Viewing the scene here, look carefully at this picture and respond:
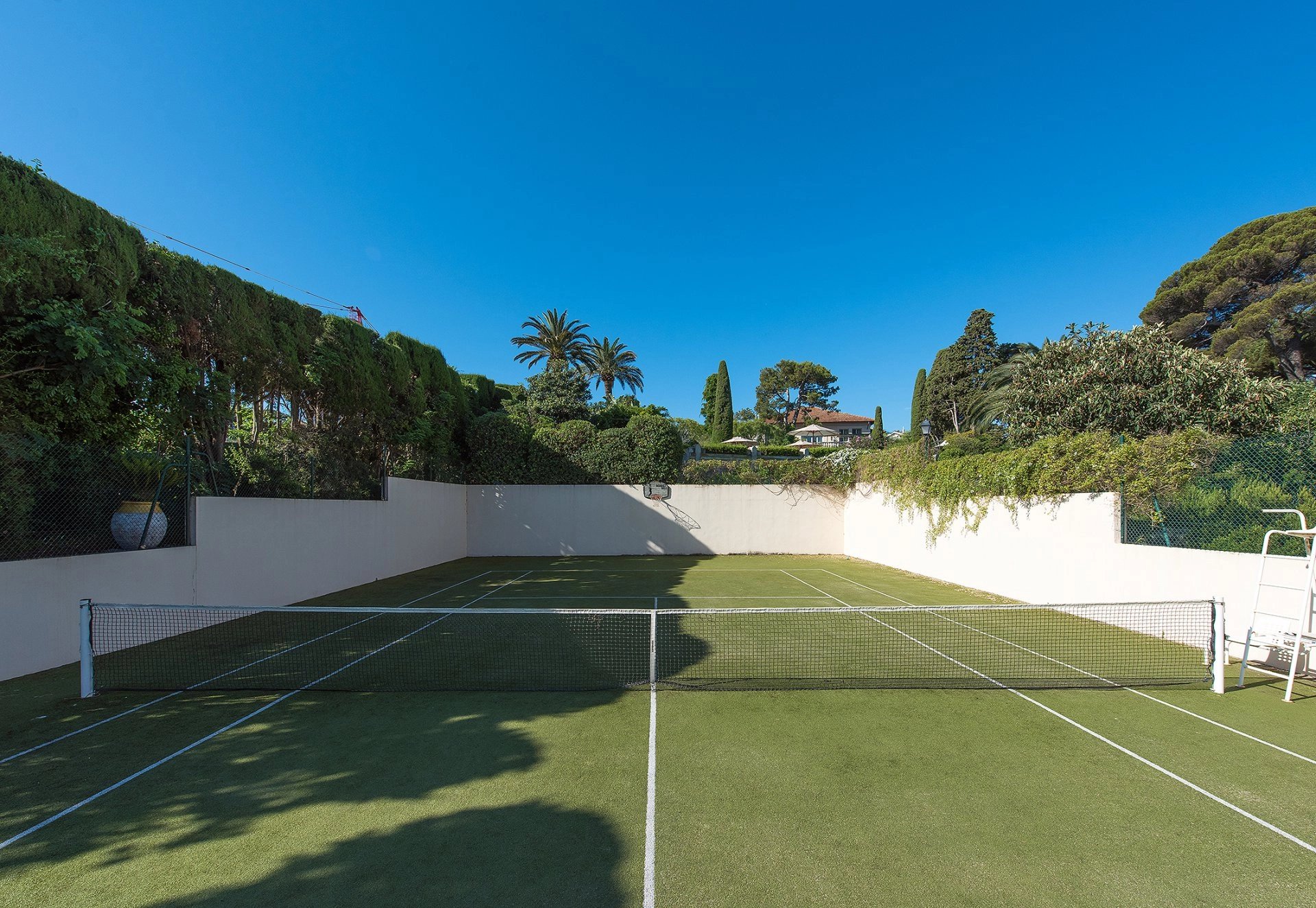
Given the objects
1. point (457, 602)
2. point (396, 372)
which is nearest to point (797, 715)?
point (457, 602)

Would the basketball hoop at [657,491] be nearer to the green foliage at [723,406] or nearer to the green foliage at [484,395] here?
the green foliage at [484,395]

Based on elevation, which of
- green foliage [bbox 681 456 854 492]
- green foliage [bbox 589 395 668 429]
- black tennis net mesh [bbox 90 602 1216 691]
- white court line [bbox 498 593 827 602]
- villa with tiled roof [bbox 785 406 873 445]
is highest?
villa with tiled roof [bbox 785 406 873 445]

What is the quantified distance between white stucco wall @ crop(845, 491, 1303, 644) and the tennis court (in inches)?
22.0

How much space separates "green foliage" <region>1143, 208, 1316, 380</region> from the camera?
24.6 metres

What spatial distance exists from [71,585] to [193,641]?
157cm

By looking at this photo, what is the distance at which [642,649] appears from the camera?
771cm

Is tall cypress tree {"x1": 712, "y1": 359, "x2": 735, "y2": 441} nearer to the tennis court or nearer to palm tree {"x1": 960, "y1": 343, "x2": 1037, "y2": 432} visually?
palm tree {"x1": 960, "y1": 343, "x2": 1037, "y2": 432}

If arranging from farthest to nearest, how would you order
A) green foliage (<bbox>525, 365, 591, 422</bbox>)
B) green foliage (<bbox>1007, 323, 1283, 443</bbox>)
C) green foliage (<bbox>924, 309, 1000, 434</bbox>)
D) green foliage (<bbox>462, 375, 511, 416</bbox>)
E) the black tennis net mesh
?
green foliage (<bbox>924, 309, 1000, 434</bbox>) → green foliage (<bbox>525, 365, 591, 422</bbox>) → green foliage (<bbox>462, 375, 511, 416</bbox>) → green foliage (<bbox>1007, 323, 1283, 443</bbox>) → the black tennis net mesh

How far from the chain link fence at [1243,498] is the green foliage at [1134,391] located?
Result: 3.48m

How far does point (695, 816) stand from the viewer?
3.73 metres

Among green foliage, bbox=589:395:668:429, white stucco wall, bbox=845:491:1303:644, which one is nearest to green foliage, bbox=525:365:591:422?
green foliage, bbox=589:395:668:429

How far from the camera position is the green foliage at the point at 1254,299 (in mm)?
24578

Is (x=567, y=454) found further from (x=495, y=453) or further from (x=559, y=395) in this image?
(x=559, y=395)

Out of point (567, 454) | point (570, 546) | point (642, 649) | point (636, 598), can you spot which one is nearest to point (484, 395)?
point (567, 454)
